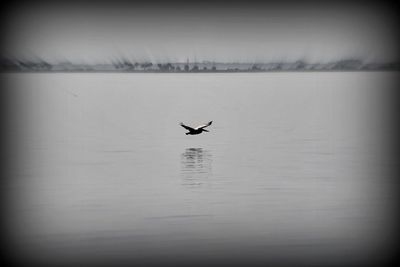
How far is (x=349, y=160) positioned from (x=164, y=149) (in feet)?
41.7

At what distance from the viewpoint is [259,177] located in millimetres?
35625

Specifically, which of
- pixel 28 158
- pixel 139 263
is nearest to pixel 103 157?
pixel 28 158

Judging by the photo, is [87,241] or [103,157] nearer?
[87,241]

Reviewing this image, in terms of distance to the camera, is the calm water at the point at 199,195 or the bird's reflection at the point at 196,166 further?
the bird's reflection at the point at 196,166

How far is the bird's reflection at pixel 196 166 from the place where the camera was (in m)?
34.8

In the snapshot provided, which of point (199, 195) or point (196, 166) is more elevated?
point (196, 166)

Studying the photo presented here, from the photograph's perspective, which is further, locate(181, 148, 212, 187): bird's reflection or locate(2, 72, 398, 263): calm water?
locate(181, 148, 212, 187): bird's reflection

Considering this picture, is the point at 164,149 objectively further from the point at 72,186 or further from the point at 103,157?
the point at 72,186

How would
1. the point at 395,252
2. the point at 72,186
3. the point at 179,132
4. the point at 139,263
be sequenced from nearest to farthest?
the point at 139,263, the point at 395,252, the point at 72,186, the point at 179,132

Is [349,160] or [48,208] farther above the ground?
[349,160]

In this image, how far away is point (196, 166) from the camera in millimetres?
39812

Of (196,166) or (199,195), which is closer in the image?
(199,195)

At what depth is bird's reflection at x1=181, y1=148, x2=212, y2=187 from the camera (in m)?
34.8

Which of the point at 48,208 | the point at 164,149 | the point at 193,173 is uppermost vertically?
the point at 164,149
